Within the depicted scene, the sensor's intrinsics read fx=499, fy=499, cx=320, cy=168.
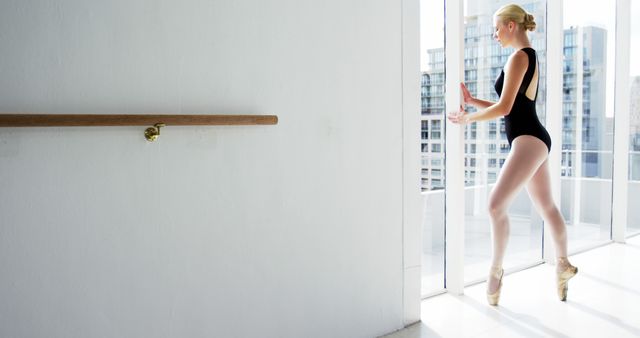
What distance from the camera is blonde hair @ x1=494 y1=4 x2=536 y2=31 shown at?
2.48 meters

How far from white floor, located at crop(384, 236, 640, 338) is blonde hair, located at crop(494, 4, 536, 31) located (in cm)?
139

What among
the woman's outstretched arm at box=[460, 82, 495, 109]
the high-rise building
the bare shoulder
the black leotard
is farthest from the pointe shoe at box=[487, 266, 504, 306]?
the bare shoulder

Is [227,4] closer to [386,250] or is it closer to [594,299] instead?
[386,250]

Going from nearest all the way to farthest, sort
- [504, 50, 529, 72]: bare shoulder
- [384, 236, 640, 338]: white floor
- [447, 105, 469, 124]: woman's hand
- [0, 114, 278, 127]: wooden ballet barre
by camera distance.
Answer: [0, 114, 278, 127]: wooden ballet barre
[384, 236, 640, 338]: white floor
[504, 50, 529, 72]: bare shoulder
[447, 105, 469, 124]: woman's hand

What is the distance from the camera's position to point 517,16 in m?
2.48

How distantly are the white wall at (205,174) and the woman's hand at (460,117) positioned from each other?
0.53 m

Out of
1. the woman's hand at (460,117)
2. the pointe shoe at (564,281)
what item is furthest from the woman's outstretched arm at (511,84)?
the pointe shoe at (564,281)

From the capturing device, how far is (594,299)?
2.57 m

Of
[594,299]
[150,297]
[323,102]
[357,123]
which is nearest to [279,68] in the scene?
[323,102]

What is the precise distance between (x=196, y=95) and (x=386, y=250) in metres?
1.06

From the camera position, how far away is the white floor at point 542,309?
2.14 m

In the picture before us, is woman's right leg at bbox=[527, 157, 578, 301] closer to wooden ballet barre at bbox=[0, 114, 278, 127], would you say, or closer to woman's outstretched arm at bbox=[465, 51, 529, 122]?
woman's outstretched arm at bbox=[465, 51, 529, 122]

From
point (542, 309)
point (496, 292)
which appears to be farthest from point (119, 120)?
point (542, 309)

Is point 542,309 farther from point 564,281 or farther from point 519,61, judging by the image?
point 519,61
